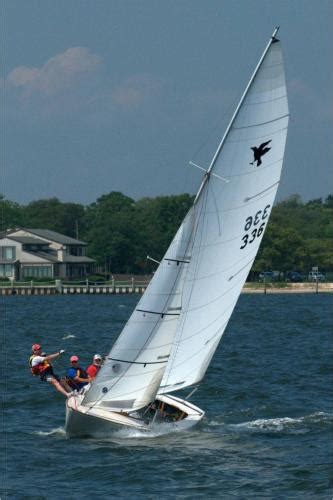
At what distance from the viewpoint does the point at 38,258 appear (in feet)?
413

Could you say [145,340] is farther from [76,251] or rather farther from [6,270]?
[76,251]

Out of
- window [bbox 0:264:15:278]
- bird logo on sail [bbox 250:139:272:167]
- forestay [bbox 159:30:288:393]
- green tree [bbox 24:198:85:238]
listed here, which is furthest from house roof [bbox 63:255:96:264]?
bird logo on sail [bbox 250:139:272:167]

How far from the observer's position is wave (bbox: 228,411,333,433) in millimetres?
27047

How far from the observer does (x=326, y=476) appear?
73.2ft

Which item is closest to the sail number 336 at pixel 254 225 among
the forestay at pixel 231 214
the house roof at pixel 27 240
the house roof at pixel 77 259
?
the forestay at pixel 231 214

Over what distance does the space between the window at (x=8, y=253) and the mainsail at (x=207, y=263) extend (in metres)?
102

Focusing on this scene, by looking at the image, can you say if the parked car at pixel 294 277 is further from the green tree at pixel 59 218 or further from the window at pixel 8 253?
the green tree at pixel 59 218

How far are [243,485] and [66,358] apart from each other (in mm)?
22837

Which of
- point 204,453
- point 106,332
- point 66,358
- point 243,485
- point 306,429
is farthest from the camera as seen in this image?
point 106,332

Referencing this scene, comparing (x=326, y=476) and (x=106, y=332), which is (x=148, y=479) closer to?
(x=326, y=476)

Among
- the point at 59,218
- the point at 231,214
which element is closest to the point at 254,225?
the point at 231,214

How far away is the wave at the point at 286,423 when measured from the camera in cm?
2705

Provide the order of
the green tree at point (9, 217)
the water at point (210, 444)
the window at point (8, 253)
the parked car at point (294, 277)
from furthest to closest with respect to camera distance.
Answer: the green tree at point (9, 217)
the parked car at point (294, 277)
the window at point (8, 253)
the water at point (210, 444)

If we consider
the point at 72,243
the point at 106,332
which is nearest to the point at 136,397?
the point at 106,332
